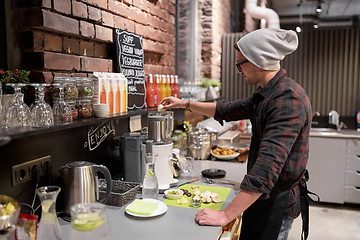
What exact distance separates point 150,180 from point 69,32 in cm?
90

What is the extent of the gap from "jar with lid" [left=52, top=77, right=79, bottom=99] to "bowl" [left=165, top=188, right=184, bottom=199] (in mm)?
722

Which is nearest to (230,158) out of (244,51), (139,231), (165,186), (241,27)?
(165,186)

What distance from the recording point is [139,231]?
150cm

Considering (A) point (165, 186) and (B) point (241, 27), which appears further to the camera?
(B) point (241, 27)

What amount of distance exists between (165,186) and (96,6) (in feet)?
3.85

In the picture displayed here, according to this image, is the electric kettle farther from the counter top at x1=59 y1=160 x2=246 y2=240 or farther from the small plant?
the small plant

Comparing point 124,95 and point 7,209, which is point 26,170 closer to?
point 7,209

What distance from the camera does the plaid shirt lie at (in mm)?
1510

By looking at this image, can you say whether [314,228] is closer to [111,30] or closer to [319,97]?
[319,97]

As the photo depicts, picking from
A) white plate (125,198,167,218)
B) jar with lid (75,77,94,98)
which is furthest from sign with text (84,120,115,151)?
white plate (125,198,167,218)

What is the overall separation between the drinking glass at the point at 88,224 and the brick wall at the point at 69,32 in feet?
2.77

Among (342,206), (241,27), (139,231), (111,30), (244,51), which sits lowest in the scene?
(342,206)

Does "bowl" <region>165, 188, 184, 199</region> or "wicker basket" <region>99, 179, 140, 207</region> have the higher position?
"wicker basket" <region>99, 179, 140, 207</region>

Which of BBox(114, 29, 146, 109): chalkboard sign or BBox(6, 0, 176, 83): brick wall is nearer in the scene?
BBox(6, 0, 176, 83): brick wall
